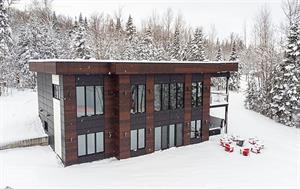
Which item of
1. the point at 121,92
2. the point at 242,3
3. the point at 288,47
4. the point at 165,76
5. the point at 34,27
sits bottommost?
the point at 121,92

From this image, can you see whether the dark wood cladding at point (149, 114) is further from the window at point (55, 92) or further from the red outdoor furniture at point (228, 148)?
the window at point (55, 92)

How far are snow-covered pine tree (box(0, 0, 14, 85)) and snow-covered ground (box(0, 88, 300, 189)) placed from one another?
17677 mm

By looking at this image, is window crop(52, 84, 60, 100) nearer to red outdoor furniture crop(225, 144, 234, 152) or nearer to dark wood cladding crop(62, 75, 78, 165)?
dark wood cladding crop(62, 75, 78, 165)

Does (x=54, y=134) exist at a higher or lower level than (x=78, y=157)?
higher

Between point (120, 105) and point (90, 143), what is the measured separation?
2.53 m

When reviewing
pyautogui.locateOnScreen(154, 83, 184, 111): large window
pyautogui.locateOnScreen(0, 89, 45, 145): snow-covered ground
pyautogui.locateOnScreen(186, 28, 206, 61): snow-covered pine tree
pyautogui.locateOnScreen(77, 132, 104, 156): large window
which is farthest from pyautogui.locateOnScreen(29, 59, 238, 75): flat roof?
pyautogui.locateOnScreen(186, 28, 206, 61): snow-covered pine tree

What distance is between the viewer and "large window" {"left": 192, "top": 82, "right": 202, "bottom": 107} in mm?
15348

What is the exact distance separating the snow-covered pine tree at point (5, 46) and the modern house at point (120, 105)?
13602mm

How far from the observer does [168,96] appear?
46.6 ft

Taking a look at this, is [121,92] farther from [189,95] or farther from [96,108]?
[189,95]

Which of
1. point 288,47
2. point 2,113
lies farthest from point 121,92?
point 288,47

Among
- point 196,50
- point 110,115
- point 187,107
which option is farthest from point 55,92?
point 196,50

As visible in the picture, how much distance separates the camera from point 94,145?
40.4ft

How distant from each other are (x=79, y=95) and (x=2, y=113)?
32.7 ft
